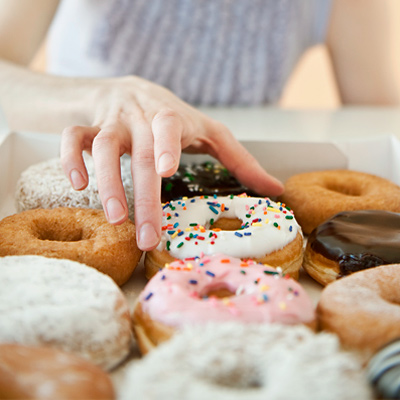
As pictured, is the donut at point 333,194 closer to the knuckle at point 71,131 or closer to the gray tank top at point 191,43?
the knuckle at point 71,131

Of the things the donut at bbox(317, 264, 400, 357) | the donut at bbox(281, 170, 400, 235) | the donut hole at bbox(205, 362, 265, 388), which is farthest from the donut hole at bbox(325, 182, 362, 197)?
the donut hole at bbox(205, 362, 265, 388)

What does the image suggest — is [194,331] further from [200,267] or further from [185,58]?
[185,58]

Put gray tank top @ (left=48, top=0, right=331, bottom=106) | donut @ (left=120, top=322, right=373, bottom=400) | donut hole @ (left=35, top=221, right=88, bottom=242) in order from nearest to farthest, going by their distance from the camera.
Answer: donut @ (left=120, top=322, right=373, bottom=400)
donut hole @ (left=35, top=221, right=88, bottom=242)
gray tank top @ (left=48, top=0, right=331, bottom=106)

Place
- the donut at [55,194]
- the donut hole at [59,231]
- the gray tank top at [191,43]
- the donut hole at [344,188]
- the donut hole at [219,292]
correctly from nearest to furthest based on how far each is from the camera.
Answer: the donut hole at [219,292], the donut hole at [59,231], the donut at [55,194], the donut hole at [344,188], the gray tank top at [191,43]

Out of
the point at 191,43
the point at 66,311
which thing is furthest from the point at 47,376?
the point at 191,43

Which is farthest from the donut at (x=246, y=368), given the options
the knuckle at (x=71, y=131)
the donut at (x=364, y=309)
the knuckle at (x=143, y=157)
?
the knuckle at (x=71, y=131)

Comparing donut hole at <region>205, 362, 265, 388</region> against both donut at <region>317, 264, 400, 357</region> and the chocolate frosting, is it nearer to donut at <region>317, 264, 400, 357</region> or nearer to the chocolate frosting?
donut at <region>317, 264, 400, 357</region>
